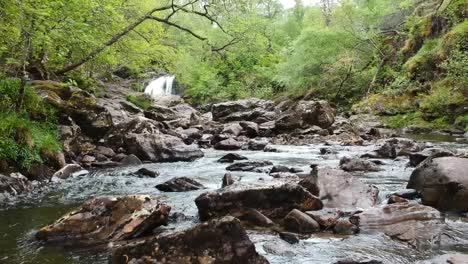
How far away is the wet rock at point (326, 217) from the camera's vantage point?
595cm

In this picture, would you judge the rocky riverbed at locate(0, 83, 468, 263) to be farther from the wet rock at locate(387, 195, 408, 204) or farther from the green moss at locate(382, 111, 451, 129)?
the green moss at locate(382, 111, 451, 129)

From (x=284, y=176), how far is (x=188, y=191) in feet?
7.73

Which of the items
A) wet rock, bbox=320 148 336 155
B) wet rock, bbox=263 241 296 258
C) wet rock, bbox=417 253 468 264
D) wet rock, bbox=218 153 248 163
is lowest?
wet rock, bbox=263 241 296 258

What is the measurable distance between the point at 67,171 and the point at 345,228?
7580mm

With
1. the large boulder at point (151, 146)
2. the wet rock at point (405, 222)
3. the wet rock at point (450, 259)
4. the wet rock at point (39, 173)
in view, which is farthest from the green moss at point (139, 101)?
the wet rock at point (450, 259)

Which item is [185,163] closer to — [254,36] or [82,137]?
[82,137]

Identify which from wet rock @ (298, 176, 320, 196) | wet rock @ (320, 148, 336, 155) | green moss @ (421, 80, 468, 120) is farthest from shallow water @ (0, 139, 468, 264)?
green moss @ (421, 80, 468, 120)

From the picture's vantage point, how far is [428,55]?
2573 cm

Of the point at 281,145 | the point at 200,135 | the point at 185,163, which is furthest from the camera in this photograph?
the point at 200,135

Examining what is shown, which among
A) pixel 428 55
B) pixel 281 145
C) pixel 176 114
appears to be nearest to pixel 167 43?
pixel 176 114

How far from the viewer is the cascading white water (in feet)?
140

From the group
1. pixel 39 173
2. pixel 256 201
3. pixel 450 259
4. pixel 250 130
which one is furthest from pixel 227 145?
pixel 450 259

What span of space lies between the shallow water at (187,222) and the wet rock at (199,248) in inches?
23.1

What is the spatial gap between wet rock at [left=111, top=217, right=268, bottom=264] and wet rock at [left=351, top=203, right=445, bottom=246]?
6.97 feet
